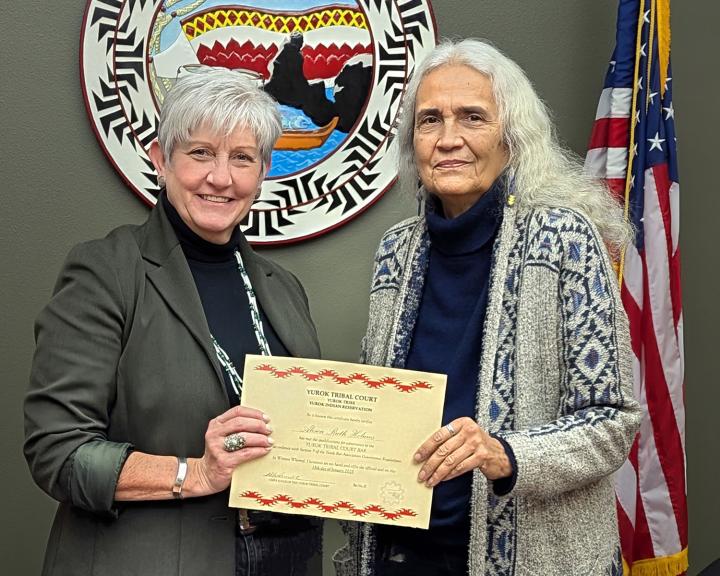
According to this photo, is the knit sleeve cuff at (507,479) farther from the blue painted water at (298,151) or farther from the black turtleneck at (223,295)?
the blue painted water at (298,151)

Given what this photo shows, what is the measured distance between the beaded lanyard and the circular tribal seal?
104cm

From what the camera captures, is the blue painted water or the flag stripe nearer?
the flag stripe

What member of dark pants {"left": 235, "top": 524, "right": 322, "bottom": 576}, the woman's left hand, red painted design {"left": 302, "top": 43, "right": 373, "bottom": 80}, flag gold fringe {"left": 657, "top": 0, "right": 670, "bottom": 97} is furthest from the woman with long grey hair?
red painted design {"left": 302, "top": 43, "right": 373, "bottom": 80}

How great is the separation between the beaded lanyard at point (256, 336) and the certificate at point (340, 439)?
0.57 feet

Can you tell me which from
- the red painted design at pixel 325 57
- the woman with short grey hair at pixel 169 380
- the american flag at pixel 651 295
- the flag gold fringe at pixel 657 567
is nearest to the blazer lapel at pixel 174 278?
the woman with short grey hair at pixel 169 380

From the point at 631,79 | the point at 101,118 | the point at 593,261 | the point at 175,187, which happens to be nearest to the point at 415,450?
the point at 593,261

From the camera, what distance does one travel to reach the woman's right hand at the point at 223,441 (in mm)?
1534

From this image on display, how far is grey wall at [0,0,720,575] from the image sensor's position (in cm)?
289

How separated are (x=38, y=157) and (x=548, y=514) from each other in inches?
80.4

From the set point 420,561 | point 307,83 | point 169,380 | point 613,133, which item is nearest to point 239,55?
point 307,83

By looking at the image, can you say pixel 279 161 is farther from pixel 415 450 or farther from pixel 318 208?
pixel 415 450

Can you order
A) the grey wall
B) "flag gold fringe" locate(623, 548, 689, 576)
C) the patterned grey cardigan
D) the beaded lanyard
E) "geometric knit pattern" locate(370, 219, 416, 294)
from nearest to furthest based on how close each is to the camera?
1. the patterned grey cardigan
2. the beaded lanyard
3. "geometric knit pattern" locate(370, 219, 416, 294)
4. "flag gold fringe" locate(623, 548, 689, 576)
5. the grey wall

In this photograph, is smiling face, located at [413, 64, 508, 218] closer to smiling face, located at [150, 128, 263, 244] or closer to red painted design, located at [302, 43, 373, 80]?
smiling face, located at [150, 128, 263, 244]

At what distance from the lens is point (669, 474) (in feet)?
8.80
